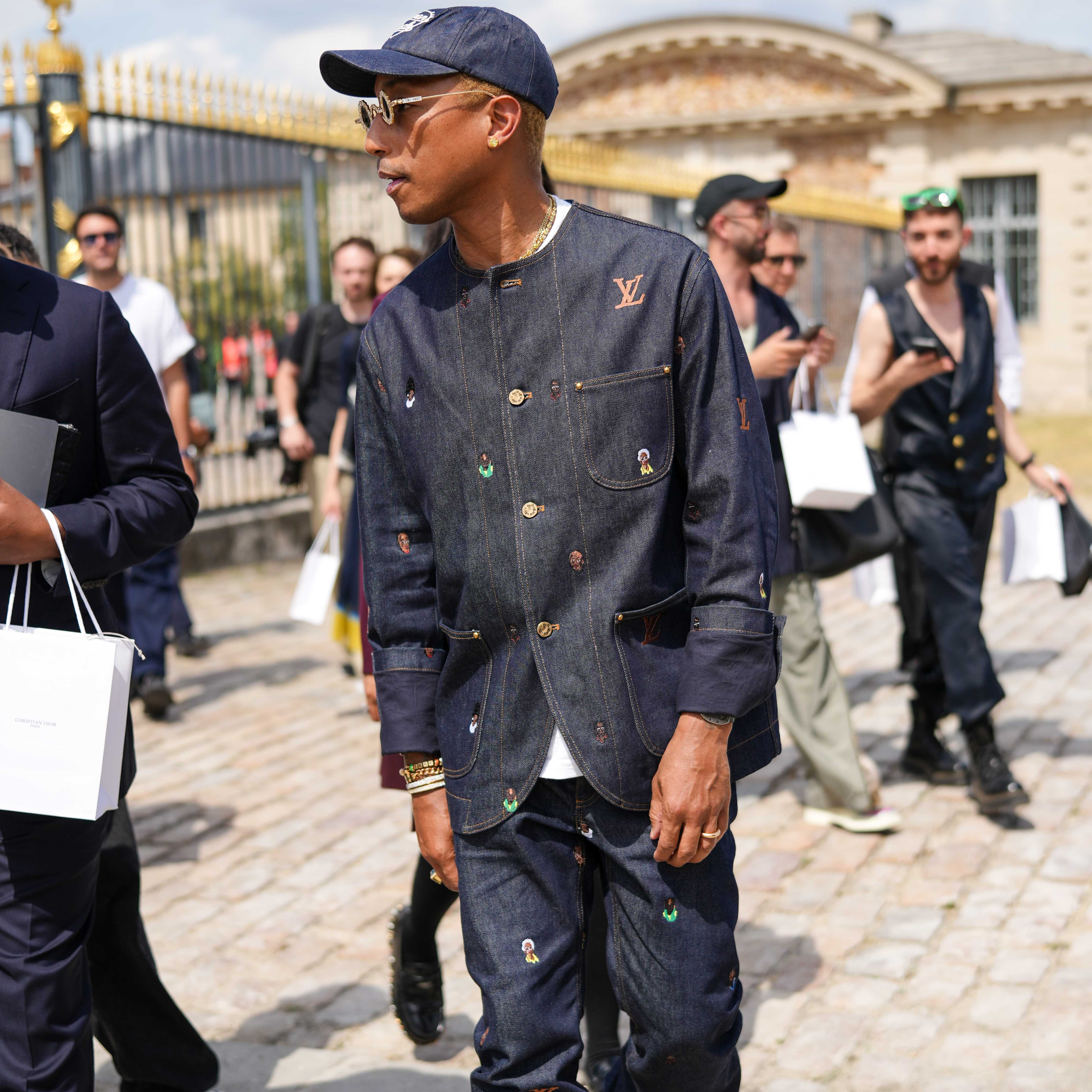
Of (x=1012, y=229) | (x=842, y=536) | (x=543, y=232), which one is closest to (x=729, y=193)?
(x=842, y=536)

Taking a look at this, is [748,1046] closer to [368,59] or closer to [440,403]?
[440,403]

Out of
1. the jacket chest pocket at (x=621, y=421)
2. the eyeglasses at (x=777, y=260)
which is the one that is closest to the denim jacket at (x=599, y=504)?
the jacket chest pocket at (x=621, y=421)

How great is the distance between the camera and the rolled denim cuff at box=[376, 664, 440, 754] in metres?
2.54

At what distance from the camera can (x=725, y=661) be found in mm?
2273

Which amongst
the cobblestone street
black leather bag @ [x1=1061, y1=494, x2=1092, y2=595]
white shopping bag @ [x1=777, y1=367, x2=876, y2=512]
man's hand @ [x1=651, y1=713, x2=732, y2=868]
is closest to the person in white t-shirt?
the cobblestone street

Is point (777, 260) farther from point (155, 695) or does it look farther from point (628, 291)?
point (628, 291)

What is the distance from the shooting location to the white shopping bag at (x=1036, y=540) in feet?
19.0

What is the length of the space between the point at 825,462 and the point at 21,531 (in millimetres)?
3238

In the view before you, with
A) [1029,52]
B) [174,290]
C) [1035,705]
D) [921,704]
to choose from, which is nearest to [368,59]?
[921,704]

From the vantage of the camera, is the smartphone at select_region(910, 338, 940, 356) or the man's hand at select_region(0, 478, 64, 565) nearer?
the man's hand at select_region(0, 478, 64, 565)

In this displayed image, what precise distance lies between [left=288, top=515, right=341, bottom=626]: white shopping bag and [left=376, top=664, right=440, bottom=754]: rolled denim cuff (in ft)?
14.0

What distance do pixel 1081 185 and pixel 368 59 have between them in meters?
27.6

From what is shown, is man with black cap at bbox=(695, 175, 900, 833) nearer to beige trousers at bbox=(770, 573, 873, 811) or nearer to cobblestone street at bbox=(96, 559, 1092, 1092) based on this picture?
beige trousers at bbox=(770, 573, 873, 811)

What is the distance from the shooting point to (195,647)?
29.0ft
